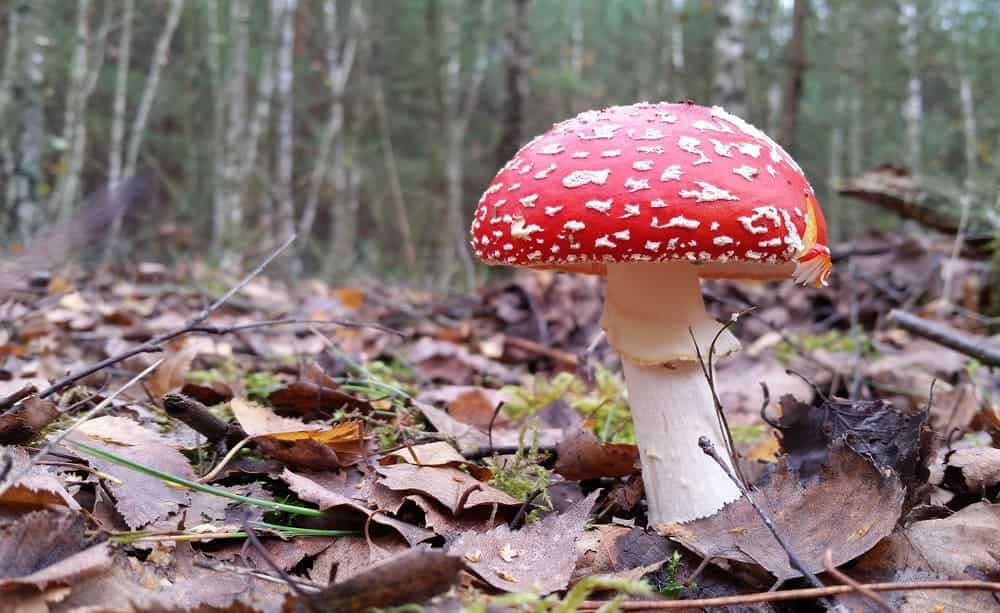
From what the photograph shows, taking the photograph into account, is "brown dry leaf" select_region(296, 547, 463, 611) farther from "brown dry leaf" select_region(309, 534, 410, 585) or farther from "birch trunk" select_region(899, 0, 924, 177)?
"birch trunk" select_region(899, 0, 924, 177)

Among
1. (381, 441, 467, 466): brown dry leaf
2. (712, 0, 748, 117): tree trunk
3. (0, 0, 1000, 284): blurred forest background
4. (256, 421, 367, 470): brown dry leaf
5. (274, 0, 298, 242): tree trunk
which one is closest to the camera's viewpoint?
(256, 421, 367, 470): brown dry leaf

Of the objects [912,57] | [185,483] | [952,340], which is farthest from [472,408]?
[912,57]

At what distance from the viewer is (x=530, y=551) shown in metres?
1.67

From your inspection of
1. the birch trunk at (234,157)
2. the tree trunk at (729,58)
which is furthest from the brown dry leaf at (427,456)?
the birch trunk at (234,157)

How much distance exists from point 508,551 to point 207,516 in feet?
2.26

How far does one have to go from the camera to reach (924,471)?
192 centimetres

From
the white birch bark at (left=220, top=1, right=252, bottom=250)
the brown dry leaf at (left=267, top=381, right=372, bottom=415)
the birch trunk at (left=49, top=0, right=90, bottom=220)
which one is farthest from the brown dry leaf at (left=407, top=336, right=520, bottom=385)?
the birch trunk at (left=49, top=0, right=90, bottom=220)

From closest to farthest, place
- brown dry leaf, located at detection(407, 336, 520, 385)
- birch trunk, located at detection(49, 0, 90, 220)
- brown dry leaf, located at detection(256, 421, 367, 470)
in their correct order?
1. brown dry leaf, located at detection(256, 421, 367, 470)
2. brown dry leaf, located at detection(407, 336, 520, 385)
3. birch trunk, located at detection(49, 0, 90, 220)

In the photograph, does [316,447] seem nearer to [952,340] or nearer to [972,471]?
[972,471]

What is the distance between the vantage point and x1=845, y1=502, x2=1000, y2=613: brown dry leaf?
5.32ft

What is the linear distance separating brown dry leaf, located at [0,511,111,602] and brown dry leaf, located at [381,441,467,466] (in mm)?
862

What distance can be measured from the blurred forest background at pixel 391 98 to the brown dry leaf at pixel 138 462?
586 centimetres

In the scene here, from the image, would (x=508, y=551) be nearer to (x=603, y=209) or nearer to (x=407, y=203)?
(x=603, y=209)

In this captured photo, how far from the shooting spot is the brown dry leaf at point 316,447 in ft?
6.34
